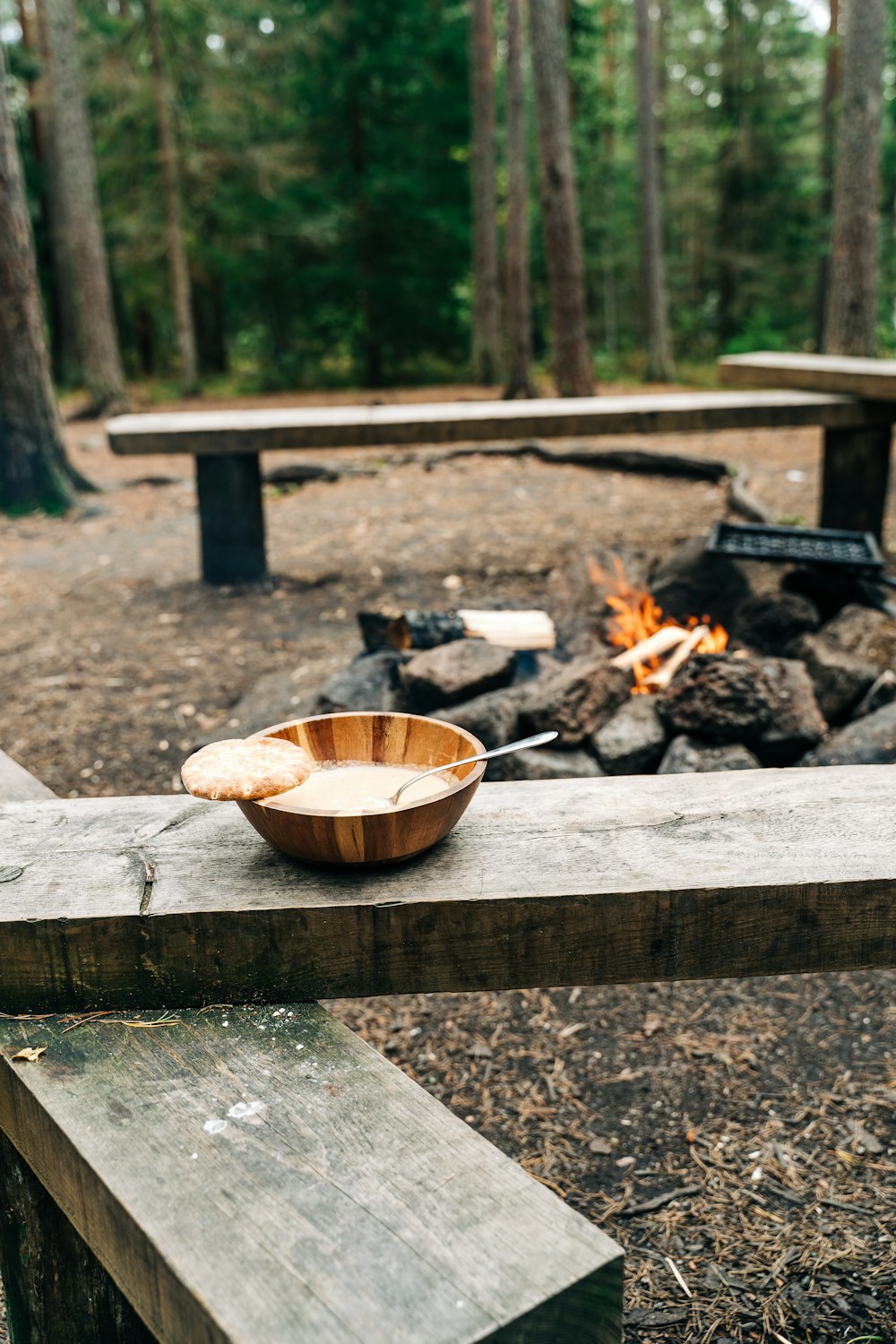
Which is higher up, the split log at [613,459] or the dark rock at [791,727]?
the split log at [613,459]

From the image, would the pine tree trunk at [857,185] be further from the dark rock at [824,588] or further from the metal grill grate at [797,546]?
the dark rock at [824,588]

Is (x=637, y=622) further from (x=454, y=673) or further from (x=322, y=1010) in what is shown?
(x=322, y=1010)

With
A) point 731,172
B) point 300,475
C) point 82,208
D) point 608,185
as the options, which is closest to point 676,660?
point 300,475

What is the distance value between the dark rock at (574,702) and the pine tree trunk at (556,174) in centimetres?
763

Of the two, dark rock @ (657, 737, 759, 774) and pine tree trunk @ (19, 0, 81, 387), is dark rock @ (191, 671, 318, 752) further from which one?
pine tree trunk @ (19, 0, 81, 387)

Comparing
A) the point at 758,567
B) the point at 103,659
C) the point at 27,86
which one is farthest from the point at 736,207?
the point at 103,659

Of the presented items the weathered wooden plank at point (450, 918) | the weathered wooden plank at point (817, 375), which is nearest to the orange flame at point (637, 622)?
the weathered wooden plank at point (817, 375)

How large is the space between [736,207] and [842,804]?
22.0 metres

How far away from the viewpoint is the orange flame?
386cm

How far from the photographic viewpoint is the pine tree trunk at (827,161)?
16375mm

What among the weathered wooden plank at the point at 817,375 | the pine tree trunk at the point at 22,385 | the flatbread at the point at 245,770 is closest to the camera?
the flatbread at the point at 245,770

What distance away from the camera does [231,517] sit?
5684 mm

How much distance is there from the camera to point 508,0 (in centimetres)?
1294

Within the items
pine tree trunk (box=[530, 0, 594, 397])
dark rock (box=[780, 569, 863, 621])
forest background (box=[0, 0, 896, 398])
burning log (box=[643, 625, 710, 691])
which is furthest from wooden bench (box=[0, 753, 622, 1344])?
forest background (box=[0, 0, 896, 398])
